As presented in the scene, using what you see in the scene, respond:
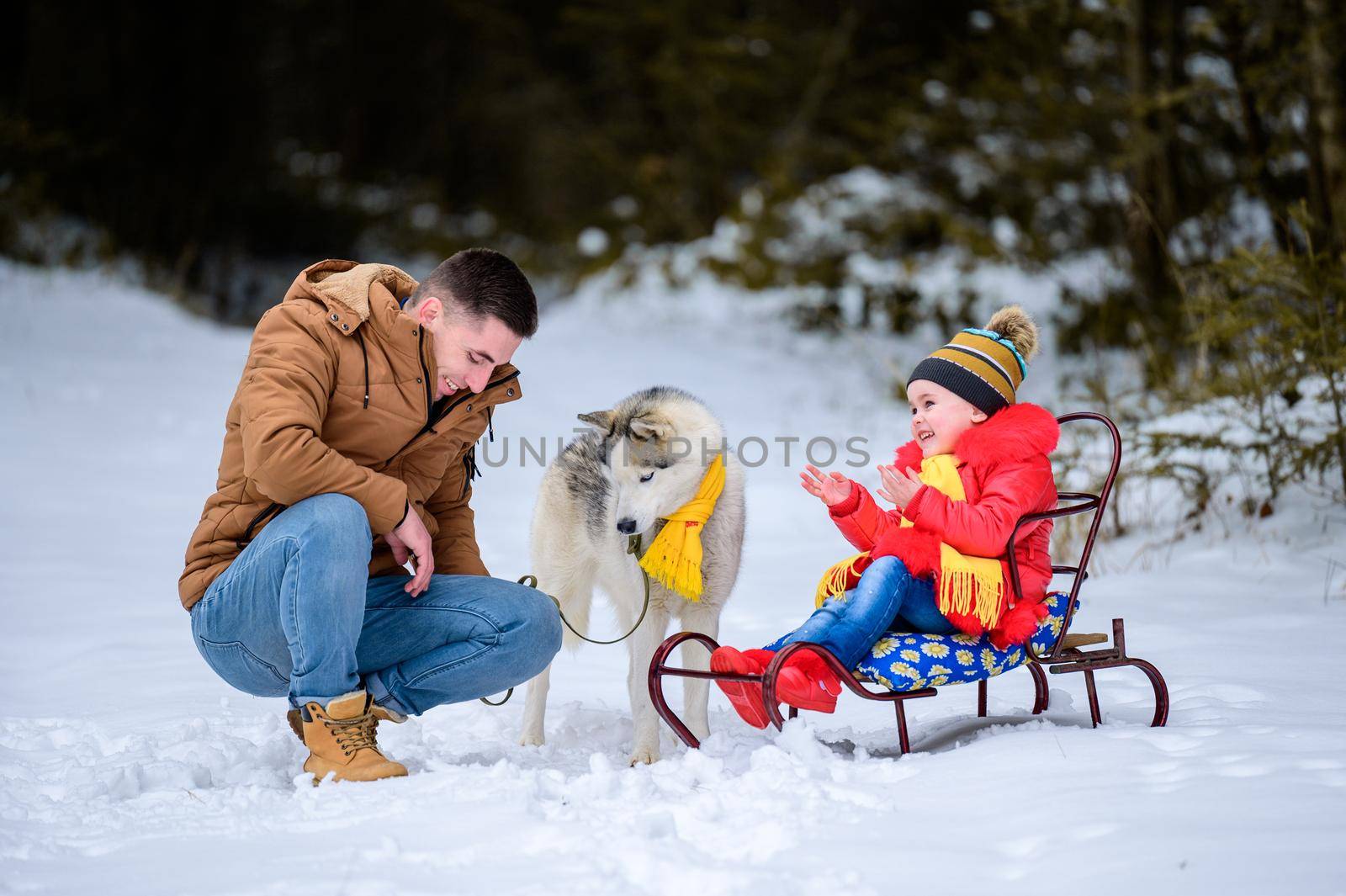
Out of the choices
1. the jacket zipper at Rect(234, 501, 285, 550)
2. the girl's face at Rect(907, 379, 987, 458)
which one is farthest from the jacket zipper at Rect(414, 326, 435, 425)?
the girl's face at Rect(907, 379, 987, 458)

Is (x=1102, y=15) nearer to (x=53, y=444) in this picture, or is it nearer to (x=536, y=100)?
(x=53, y=444)

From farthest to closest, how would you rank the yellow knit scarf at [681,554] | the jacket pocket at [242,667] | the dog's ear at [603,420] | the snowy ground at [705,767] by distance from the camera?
the dog's ear at [603,420], the yellow knit scarf at [681,554], the jacket pocket at [242,667], the snowy ground at [705,767]

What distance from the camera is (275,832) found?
7.93 feet

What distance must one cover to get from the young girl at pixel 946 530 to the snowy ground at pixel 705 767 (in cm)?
26

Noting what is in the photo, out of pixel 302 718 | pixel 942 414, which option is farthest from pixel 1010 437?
pixel 302 718

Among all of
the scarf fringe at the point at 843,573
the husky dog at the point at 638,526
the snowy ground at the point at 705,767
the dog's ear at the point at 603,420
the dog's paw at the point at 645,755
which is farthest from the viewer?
the dog's ear at the point at 603,420

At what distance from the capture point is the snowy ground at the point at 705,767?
2125 mm

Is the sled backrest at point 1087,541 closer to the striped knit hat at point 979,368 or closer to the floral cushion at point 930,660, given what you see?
the floral cushion at point 930,660

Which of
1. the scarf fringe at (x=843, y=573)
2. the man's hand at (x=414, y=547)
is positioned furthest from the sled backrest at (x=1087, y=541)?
the man's hand at (x=414, y=547)

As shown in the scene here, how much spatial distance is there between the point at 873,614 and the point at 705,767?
63 cm

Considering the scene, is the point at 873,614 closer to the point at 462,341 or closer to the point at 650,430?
the point at 650,430

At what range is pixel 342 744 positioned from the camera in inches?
109

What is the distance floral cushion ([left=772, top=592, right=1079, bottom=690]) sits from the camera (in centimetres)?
292

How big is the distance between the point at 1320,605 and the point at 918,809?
10.1 feet
